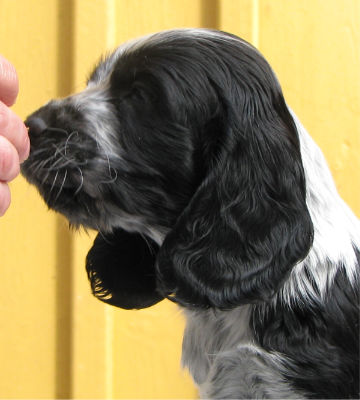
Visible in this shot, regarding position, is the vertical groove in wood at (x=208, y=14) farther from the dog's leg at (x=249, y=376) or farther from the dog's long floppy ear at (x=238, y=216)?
the dog's leg at (x=249, y=376)

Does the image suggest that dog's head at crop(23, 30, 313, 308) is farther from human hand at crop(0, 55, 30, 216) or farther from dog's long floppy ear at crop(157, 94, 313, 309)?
human hand at crop(0, 55, 30, 216)

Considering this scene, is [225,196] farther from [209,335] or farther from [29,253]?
[29,253]

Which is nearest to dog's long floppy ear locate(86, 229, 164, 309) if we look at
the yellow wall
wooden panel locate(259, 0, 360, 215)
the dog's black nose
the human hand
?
the dog's black nose

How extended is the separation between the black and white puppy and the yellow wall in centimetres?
104

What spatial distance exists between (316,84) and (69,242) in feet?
4.07

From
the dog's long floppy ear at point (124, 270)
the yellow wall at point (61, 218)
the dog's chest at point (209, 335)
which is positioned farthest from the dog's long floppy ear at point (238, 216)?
the yellow wall at point (61, 218)

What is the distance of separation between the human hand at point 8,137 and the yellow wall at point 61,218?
1.25 m

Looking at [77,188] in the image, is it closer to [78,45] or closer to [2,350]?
[78,45]

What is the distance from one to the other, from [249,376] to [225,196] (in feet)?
1.55

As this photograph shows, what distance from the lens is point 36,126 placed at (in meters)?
1.67

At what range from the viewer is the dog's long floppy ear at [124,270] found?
6.51ft

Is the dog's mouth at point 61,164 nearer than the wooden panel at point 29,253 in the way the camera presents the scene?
Yes

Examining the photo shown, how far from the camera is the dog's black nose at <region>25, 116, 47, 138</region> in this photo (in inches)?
65.7

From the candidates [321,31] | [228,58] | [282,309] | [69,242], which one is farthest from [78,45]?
[282,309]
